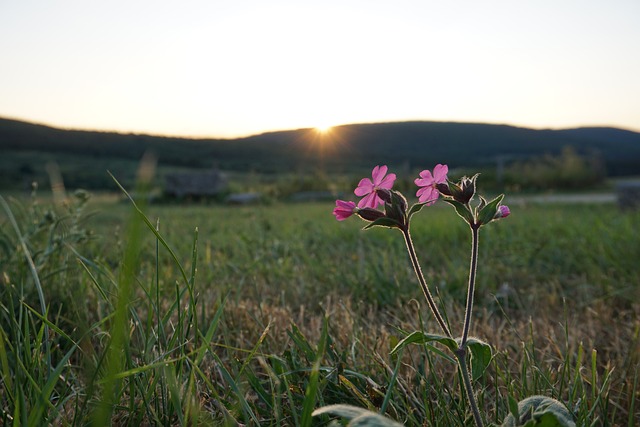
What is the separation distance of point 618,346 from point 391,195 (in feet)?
3.57

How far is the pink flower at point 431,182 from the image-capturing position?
98cm

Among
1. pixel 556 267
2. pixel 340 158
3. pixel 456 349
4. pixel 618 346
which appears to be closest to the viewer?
pixel 456 349

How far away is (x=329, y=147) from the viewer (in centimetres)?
5572

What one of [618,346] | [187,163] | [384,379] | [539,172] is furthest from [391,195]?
[187,163]

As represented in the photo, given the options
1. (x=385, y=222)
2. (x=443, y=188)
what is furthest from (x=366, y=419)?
(x=443, y=188)

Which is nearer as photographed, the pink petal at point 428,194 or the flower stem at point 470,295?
the flower stem at point 470,295

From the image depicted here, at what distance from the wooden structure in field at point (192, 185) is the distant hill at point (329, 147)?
24.8 metres

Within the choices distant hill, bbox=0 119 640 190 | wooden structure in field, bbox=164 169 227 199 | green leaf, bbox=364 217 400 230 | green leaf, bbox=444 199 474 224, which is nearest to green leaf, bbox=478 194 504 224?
green leaf, bbox=444 199 474 224

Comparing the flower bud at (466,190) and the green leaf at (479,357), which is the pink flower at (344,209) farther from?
the green leaf at (479,357)

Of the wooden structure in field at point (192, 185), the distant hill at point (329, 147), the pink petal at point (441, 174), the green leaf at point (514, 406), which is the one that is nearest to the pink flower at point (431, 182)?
the pink petal at point (441, 174)

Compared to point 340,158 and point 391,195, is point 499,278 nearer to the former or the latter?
Answer: point 391,195

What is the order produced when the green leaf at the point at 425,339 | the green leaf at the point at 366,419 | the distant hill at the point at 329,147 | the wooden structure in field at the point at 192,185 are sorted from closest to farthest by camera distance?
the green leaf at the point at 366,419 → the green leaf at the point at 425,339 → the wooden structure in field at the point at 192,185 → the distant hill at the point at 329,147

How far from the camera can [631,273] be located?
8.32ft

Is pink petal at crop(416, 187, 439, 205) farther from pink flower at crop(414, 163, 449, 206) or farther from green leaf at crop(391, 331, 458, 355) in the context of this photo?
green leaf at crop(391, 331, 458, 355)
